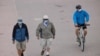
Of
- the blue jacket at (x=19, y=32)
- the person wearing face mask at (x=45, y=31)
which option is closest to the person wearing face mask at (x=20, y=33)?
the blue jacket at (x=19, y=32)

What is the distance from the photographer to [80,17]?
772 inches

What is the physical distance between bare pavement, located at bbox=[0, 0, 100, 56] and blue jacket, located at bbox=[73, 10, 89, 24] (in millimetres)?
1403

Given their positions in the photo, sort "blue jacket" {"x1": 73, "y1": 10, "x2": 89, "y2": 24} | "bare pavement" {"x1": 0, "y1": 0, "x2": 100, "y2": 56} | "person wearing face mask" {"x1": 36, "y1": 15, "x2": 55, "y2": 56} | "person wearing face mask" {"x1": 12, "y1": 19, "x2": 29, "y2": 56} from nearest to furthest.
Answer: 1. "person wearing face mask" {"x1": 12, "y1": 19, "x2": 29, "y2": 56}
2. "person wearing face mask" {"x1": 36, "y1": 15, "x2": 55, "y2": 56}
3. "blue jacket" {"x1": 73, "y1": 10, "x2": 89, "y2": 24}
4. "bare pavement" {"x1": 0, "y1": 0, "x2": 100, "y2": 56}

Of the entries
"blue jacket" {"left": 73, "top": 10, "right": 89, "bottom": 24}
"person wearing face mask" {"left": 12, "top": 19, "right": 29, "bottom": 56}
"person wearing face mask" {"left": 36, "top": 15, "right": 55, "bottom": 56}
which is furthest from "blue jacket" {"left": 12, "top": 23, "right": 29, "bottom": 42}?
"blue jacket" {"left": 73, "top": 10, "right": 89, "bottom": 24}

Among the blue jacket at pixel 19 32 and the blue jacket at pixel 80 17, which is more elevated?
the blue jacket at pixel 80 17

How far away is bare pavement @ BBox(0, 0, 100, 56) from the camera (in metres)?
20.4

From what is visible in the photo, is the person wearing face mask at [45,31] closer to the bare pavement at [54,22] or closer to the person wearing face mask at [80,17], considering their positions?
the bare pavement at [54,22]

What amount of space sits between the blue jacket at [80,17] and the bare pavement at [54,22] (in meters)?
1.40

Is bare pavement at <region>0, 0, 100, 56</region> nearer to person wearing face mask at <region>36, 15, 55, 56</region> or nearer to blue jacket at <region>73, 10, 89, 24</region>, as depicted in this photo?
person wearing face mask at <region>36, 15, 55, 56</region>

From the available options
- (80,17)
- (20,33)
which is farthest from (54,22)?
(20,33)

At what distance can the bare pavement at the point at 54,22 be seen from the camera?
20.4 metres

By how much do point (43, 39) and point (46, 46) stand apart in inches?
17.2

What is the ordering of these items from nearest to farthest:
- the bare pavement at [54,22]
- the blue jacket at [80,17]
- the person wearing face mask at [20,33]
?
the person wearing face mask at [20,33] < the blue jacket at [80,17] < the bare pavement at [54,22]

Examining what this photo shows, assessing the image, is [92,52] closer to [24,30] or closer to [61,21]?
[24,30]
